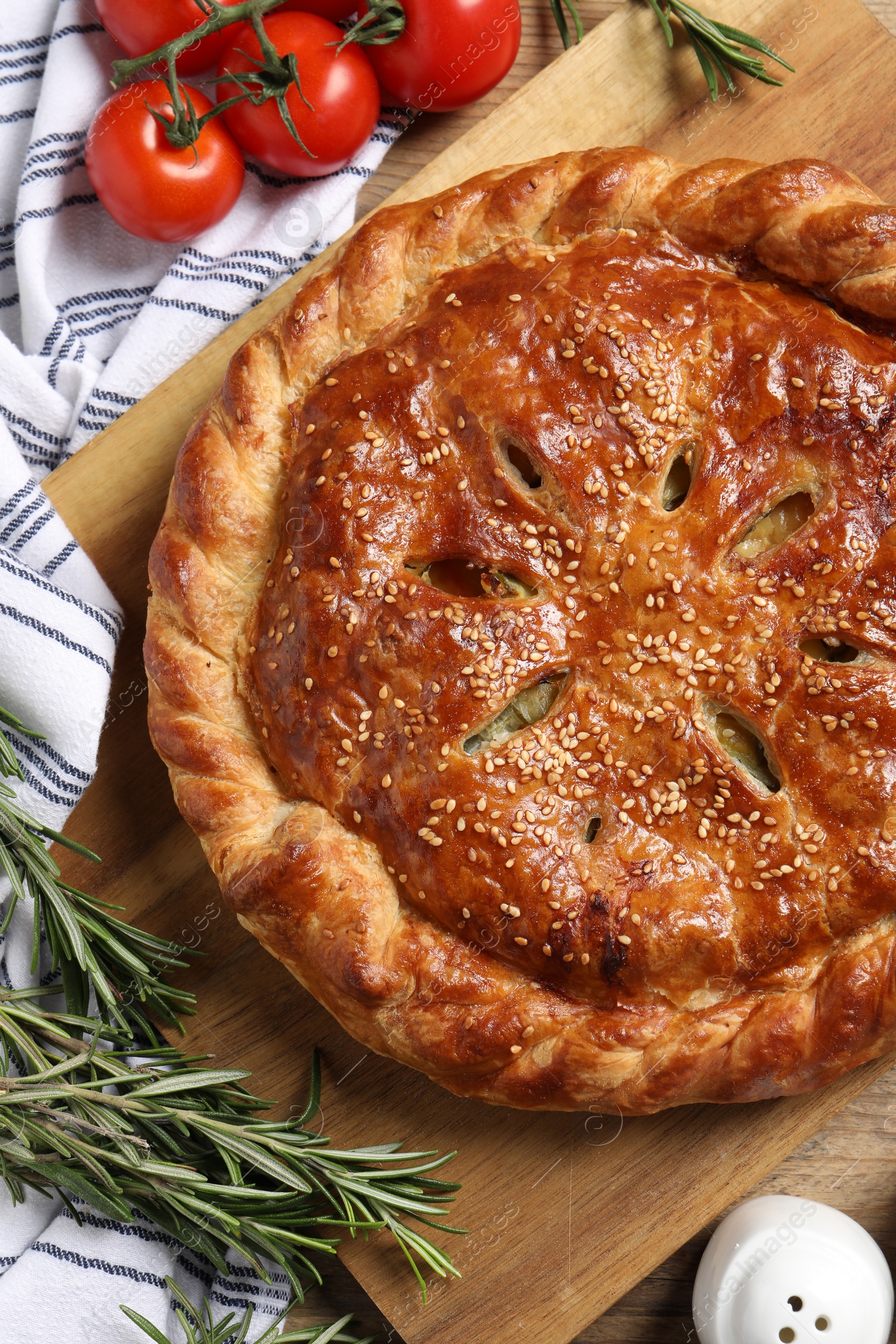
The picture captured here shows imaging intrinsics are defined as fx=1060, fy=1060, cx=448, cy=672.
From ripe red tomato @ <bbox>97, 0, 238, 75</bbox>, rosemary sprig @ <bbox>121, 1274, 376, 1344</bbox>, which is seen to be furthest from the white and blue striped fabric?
ripe red tomato @ <bbox>97, 0, 238, 75</bbox>

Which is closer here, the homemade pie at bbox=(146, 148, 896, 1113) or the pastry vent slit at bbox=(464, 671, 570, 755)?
the homemade pie at bbox=(146, 148, 896, 1113)

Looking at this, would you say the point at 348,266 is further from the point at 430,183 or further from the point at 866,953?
the point at 866,953

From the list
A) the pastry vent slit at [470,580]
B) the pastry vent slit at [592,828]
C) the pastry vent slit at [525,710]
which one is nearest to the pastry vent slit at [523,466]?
the pastry vent slit at [470,580]

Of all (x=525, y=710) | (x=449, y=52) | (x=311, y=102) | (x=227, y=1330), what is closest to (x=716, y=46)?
(x=449, y=52)

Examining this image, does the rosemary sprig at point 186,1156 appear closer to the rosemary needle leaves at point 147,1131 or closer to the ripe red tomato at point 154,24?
the rosemary needle leaves at point 147,1131

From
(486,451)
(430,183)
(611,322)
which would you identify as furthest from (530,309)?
(430,183)

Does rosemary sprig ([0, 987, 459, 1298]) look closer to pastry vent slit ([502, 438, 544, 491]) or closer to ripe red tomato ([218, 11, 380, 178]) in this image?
pastry vent slit ([502, 438, 544, 491])
